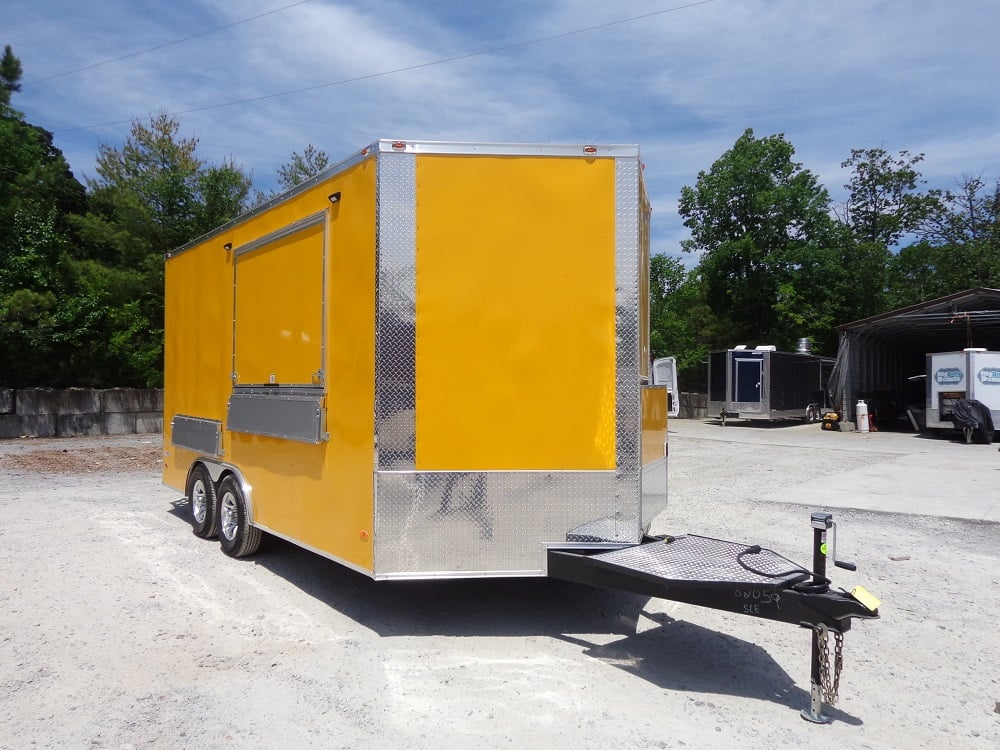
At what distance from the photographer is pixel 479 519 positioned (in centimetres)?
433

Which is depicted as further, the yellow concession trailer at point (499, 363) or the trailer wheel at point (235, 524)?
the trailer wheel at point (235, 524)

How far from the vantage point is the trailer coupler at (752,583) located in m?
3.34

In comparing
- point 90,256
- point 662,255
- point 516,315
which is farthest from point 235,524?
point 662,255

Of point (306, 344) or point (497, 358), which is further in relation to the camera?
point (306, 344)

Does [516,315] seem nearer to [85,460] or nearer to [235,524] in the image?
[235,524]

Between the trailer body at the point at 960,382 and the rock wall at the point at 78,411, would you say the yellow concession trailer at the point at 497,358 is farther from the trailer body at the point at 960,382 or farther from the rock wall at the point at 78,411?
the trailer body at the point at 960,382

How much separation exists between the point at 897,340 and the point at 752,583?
27.0m

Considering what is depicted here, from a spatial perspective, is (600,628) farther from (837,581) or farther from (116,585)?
(116,585)

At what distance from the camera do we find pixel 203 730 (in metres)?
3.30

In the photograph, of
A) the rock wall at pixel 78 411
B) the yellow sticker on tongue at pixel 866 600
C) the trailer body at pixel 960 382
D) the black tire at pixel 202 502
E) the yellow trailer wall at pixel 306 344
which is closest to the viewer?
the yellow sticker on tongue at pixel 866 600

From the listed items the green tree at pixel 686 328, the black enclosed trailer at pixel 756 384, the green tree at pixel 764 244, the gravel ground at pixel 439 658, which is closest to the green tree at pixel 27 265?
the gravel ground at pixel 439 658

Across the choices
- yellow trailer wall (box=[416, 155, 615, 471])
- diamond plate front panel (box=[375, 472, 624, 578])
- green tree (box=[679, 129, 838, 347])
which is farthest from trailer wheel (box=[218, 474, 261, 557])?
green tree (box=[679, 129, 838, 347])

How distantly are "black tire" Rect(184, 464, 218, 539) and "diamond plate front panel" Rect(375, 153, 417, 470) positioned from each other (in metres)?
3.15

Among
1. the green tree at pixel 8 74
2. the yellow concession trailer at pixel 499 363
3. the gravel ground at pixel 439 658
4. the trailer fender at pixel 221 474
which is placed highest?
the green tree at pixel 8 74
